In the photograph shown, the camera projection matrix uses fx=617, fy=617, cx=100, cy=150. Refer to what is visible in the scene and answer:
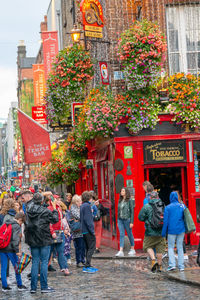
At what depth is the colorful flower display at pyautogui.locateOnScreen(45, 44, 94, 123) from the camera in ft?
64.8

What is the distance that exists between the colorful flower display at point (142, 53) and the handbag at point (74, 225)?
4544 millimetres

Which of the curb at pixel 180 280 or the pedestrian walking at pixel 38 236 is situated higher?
the pedestrian walking at pixel 38 236

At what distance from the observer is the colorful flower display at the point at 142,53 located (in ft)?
54.6

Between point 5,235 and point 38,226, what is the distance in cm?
67

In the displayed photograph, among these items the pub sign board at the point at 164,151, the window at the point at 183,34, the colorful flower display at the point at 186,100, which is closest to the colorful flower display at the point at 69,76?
the window at the point at 183,34

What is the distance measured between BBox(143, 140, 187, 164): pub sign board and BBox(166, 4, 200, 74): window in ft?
8.72

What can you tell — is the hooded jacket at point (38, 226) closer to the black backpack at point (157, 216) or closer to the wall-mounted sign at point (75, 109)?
the black backpack at point (157, 216)

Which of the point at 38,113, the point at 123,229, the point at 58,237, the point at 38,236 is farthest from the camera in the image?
the point at 38,113

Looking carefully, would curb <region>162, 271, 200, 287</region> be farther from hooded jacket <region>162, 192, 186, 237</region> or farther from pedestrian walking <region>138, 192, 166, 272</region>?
hooded jacket <region>162, 192, 186, 237</region>

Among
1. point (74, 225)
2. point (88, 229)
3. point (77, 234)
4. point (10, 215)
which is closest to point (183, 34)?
point (74, 225)

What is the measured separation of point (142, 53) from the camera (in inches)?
655

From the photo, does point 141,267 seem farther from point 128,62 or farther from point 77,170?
point 77,170

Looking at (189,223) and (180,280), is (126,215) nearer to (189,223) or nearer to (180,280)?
(189,223)

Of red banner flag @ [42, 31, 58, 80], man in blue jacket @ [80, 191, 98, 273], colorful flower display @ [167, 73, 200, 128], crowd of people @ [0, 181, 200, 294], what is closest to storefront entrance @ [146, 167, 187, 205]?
colorful flower display @ [167, 73, 200, 128]
